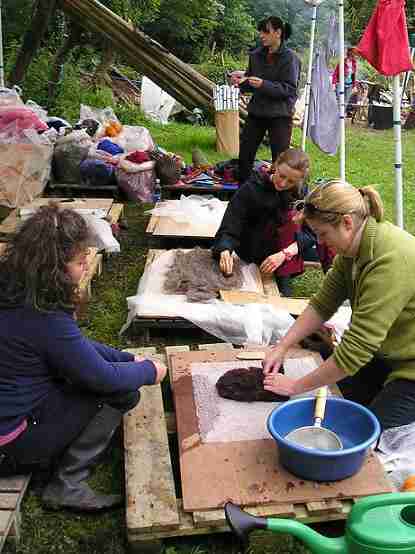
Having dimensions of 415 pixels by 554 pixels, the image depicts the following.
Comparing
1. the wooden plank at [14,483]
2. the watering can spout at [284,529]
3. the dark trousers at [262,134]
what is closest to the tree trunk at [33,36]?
the dark trousers at [262,134]

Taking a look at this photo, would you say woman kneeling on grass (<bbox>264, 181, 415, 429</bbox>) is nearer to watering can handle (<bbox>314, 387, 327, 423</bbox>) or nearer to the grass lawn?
watering can handle (<bbox>314, 387, 327, 423</bbox>)

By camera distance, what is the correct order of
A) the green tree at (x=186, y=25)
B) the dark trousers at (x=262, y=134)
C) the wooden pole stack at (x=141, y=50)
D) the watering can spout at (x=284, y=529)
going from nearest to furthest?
the watering can spout at (x=284, y=529), the dark trousers at (x=262, y=134), the wooden pole stack at (x=141, y=50), the green tree at (x=186, y=25)

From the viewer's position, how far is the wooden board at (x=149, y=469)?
2.03 meters

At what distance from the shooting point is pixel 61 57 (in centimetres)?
1025

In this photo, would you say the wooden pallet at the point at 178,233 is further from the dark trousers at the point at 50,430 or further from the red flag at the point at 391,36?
the dark trousers at the point at 50,430

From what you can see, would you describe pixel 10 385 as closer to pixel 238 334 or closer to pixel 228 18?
pixel 238 334

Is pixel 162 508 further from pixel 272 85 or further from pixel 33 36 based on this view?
pixel 33 36

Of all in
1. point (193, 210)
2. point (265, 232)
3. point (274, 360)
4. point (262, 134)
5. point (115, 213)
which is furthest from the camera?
point (262, 134)

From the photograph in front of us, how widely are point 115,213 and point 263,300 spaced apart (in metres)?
2.01

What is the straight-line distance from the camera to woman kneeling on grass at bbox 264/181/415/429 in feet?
7.05

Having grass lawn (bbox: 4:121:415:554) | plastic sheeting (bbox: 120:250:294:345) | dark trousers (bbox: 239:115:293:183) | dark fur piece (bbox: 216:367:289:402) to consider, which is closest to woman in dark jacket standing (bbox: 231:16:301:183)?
dark trousers (bbox: 239:115:293:183)

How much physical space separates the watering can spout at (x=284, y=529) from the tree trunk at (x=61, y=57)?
8732mm

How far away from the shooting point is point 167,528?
202 cm

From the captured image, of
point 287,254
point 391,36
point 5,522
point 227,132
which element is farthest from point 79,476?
point 227,132
